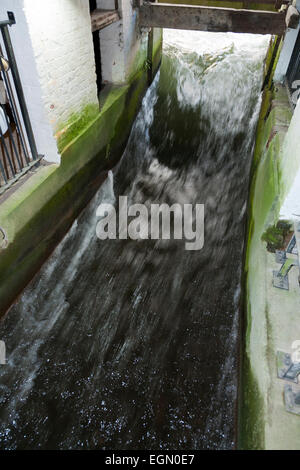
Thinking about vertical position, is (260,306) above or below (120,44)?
below

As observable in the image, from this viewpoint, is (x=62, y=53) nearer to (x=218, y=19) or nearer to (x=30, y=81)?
(x=30, y=81)

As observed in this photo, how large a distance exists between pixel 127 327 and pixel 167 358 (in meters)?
0.62

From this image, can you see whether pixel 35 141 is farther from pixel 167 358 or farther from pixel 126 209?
pixel 167 358

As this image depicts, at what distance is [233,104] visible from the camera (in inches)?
329

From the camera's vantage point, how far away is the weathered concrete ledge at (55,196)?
3693mm

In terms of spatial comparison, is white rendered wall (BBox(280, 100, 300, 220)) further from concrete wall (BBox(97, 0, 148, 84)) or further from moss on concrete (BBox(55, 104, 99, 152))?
concrete wall (BBox(97, 0, 148, 84))

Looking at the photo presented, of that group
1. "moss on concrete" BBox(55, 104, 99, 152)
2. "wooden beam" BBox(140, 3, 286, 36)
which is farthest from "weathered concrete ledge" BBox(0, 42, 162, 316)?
"wooden beam" BBox(140, 3, 286, 36)

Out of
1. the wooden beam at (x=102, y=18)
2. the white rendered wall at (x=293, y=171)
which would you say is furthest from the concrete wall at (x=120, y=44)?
the white rendered wall at (x=293, y=171)

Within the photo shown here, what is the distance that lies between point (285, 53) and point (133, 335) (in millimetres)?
5483

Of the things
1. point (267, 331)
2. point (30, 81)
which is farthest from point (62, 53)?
point (267, 331)

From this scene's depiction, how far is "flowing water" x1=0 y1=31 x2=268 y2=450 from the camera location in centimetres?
304

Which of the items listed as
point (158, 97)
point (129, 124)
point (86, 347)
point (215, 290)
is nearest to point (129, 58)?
point (129, 124)

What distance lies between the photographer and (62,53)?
12.9ft

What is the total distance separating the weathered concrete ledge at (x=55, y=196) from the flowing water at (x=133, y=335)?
23 cm
